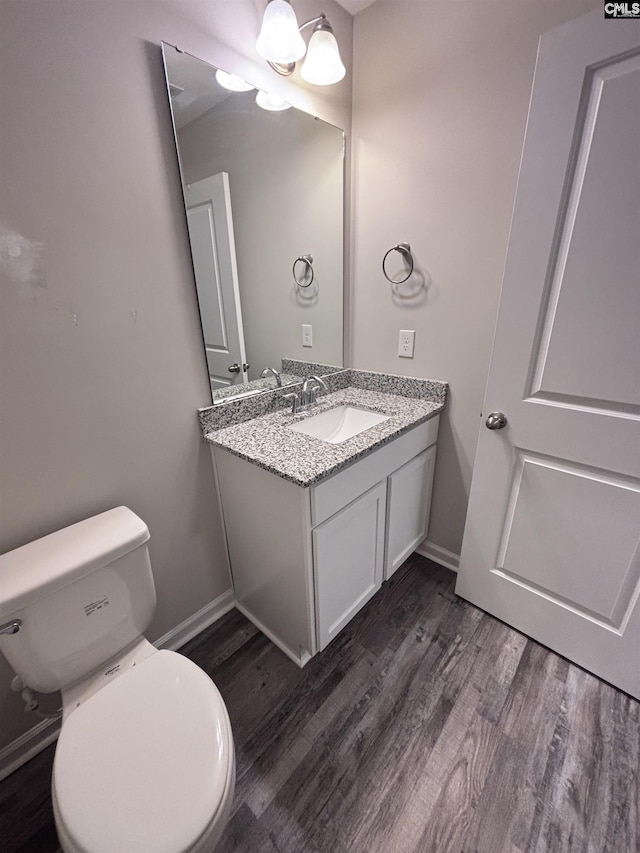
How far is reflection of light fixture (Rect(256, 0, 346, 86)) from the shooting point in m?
1.04

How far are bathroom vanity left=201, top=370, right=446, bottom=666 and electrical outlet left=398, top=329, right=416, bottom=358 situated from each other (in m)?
0.13

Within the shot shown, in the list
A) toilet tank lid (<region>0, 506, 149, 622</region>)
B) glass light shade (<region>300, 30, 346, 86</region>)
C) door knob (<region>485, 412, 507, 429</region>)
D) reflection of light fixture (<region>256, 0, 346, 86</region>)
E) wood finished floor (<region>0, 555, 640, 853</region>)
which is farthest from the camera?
door knob (<region>485, 412, 507, 429</region>)

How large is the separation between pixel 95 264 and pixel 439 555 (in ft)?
6.27

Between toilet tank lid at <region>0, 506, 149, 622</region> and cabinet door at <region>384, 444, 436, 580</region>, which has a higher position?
toilet tank lid at <region>0, 506, 149, 622</region>

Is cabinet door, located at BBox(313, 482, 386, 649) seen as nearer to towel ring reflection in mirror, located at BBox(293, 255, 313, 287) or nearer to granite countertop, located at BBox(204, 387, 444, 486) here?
granite countertop, located at BBox(204, 387, 444, 486)

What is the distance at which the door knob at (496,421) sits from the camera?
1.27 meters

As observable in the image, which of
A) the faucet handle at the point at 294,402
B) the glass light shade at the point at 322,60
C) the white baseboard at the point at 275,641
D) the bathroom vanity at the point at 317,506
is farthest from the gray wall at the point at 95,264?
the white baseboard at the point at 275,641

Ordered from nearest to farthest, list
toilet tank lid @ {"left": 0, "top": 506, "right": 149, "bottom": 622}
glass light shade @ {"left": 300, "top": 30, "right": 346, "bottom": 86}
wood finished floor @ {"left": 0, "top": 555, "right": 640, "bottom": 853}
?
toilet tank lid @ {"left": 0, "top": 506, "right": 149, "bottom": 622} → wood finished floor @ {"left": 0, "top": 555, "right": 640, "bottom": 853} → glass light shade @ {"left": 300, "top": 30, "right": 346, "bottom": 86}

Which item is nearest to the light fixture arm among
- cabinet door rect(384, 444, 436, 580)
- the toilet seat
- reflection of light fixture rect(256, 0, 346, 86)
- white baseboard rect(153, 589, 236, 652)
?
reflection of light fixture rect(256, 0, 346, 86)

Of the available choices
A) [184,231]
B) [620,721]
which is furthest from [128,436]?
[620,721]

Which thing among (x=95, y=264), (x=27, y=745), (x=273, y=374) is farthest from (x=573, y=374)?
(x=27, y=745)

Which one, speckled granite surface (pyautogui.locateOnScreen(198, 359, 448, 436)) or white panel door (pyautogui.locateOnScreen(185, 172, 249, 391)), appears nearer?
white panel door (pyautogui.locateOnScreen(185, 172, 249, 391))

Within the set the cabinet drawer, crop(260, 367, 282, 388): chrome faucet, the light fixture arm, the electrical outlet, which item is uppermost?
the light fixture arm

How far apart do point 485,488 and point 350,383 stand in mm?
858
